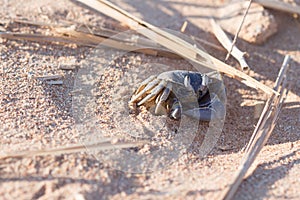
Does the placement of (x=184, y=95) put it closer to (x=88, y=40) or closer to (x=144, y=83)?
(x=144, y=83)

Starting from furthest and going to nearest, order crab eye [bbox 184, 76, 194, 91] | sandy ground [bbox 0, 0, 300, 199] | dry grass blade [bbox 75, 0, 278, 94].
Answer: dry grass blade [bbox 75, 0, 278, 94] → crab eye [bbox 184, 76, 194, 91] → sandy ground [bbox 0, 0, 300, 199]

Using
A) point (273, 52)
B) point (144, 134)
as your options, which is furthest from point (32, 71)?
point (273, 52)

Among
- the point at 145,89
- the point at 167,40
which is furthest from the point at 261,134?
the point at 167,40

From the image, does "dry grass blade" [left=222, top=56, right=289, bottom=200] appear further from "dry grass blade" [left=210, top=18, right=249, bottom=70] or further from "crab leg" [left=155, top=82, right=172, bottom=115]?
"crab leg" [left=155, top=82, right=172, bottom=115]

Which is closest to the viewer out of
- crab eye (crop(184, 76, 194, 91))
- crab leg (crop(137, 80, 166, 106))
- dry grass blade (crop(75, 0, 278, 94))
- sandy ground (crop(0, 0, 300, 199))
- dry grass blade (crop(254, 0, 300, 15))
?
sandy ground (crop(0, 0, 300, 199))

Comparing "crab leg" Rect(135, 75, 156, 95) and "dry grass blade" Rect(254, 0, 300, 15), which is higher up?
"dry grass blade" Rect(254, 0, 300, 15)

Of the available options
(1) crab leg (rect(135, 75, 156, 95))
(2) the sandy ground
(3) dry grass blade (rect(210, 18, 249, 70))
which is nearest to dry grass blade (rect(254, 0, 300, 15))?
(2) the sandy ground

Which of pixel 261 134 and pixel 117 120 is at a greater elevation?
pixel 261 134

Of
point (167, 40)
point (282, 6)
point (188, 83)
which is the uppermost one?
point (282, 6)
